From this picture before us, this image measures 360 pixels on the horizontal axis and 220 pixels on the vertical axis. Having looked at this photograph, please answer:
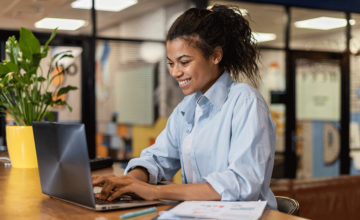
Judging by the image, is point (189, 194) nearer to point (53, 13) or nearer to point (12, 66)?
point (12, 66)

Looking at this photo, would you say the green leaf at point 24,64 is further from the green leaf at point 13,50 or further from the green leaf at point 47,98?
the green leaf at point 47,98

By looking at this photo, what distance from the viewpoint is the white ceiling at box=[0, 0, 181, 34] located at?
13.0ft

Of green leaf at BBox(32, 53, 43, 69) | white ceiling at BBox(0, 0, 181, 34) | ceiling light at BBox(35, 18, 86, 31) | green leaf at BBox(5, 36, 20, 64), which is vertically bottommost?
green leaf at BBox(32, 53, 43, 69)

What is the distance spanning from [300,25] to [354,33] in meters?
0.86

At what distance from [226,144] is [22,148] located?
3.66 feet

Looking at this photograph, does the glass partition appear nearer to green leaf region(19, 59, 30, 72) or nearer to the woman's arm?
green leaf region(19, 59, 30, 72)

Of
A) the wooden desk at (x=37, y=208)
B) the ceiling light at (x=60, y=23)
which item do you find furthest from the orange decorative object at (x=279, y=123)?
the wooden desk at (x=37, y=208)

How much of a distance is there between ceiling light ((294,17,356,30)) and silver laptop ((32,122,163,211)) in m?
4.55

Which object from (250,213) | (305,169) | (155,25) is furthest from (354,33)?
(250,213)

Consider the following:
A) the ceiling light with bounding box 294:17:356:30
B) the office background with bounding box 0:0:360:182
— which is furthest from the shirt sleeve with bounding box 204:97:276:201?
the ceiling light with bounding box 294:17:356:30

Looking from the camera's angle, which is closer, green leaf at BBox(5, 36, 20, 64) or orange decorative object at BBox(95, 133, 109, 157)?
green leaf at BBox(5, 36, 20, 64)

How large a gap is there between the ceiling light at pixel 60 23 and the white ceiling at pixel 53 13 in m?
0.03

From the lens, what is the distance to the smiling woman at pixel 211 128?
1152 mm

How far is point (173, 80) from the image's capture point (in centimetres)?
465
